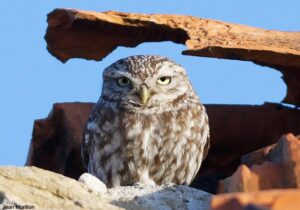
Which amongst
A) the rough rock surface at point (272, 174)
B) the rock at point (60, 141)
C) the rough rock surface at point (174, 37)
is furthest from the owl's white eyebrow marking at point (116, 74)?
the rough rock surface at point (272, 174)

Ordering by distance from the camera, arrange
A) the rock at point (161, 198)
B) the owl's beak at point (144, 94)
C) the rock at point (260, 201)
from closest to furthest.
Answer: the rock at point (260, 201) → the rock at point (161, 198) → the owl's beak at point (144, 94)

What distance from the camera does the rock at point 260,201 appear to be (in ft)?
6.52

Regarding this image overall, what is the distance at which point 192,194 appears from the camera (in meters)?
3.24

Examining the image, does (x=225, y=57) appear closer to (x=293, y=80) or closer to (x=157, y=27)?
(x=157, y=27)

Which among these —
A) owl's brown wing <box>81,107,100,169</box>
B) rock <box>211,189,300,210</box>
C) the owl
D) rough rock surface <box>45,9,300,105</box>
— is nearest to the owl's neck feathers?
the owl

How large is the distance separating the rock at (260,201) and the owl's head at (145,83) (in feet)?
13.4

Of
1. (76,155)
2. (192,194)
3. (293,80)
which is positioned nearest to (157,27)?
(293,80)

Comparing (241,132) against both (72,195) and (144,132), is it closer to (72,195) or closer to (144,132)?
(144,132)

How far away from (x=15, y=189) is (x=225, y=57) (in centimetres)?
195

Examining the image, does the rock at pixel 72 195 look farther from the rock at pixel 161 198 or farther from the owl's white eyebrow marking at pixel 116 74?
the owl's white eyebrow marking at pixel 116 74

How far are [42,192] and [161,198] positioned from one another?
0.45 metres

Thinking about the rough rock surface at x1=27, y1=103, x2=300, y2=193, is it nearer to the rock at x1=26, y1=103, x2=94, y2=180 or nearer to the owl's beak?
the rock at x1=26, y1=103, x2=94, y2=180

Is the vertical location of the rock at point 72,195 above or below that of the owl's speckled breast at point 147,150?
above

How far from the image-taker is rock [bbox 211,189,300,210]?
1.99 meters
